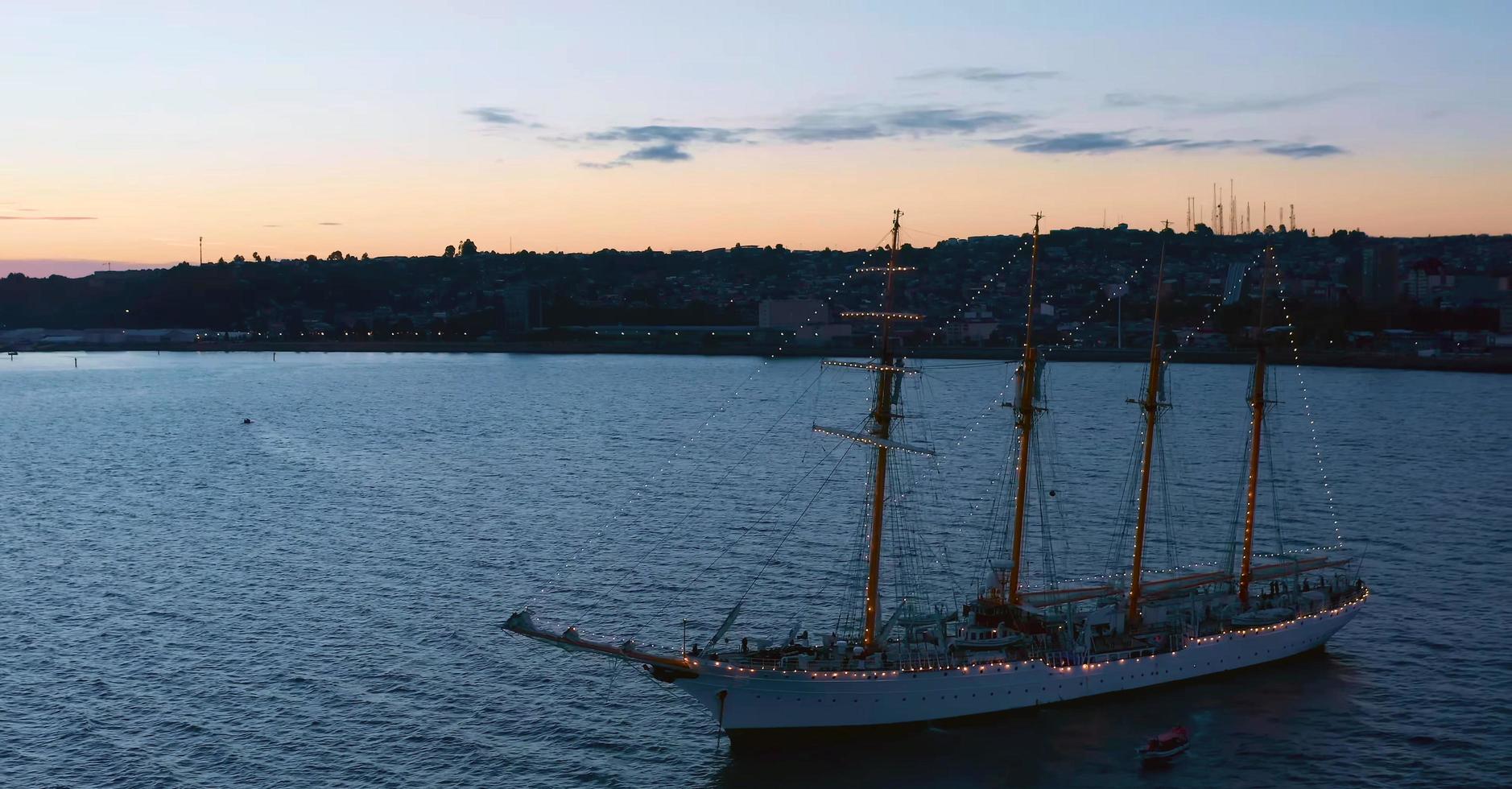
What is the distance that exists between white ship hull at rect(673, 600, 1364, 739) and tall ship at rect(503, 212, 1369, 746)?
43mm

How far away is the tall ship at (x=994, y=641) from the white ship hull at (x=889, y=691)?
4cm

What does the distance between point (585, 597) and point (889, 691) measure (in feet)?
62.5

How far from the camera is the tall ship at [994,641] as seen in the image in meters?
35.3

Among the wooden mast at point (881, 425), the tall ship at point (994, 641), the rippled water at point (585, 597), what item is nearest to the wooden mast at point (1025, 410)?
the tall ship at point (994, 641)

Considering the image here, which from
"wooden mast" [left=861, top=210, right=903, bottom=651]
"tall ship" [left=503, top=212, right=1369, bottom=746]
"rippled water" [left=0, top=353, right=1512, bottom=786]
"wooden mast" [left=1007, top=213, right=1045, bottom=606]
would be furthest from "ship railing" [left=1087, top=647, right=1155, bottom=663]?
"wooden mast" [left=861, top=210, right=903, bottom=651]

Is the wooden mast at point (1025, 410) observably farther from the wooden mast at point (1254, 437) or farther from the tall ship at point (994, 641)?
the wooden mast at point (1254, 437)

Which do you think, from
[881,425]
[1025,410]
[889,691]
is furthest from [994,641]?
[1025,410]

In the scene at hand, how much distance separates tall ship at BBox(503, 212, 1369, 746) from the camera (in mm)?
35344

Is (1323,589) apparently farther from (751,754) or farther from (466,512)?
(466,512)

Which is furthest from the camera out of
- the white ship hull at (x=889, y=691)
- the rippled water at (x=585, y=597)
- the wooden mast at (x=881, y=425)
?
the wooden mast at (x=881, y=425)

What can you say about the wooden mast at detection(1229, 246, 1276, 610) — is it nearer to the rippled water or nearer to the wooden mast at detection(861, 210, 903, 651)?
the rippled water

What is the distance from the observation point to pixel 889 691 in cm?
3569

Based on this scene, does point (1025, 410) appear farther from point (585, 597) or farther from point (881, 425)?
point (585, 597)

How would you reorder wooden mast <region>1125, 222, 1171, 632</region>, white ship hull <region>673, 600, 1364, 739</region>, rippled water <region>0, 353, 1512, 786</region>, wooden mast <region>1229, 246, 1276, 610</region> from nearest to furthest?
white ship hull <region>673, 600, 1364, 739</region>, rippled water <region>0, 353, 1512, 786</region>, wooden mast <region>1125, 222, 1171, 632</region>, wooden mast <region>1229, 246, 1276, 610</region>
